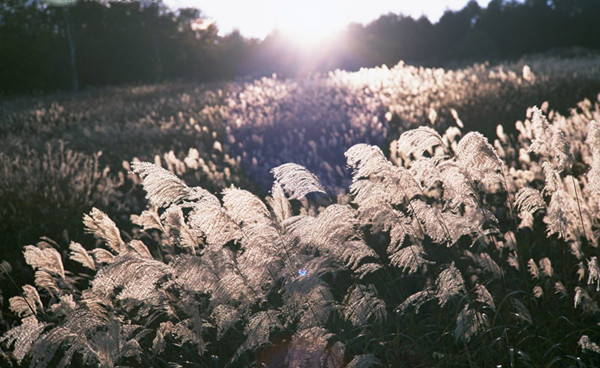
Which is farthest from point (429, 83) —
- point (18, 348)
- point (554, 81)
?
point (18, 348)

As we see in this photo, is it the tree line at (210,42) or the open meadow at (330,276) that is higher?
the tree line at (210,42)

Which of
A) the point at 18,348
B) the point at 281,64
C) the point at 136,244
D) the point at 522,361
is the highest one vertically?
the point at 281,64

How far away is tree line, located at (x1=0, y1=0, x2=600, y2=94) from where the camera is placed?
35.5m

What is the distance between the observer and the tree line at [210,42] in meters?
35.5

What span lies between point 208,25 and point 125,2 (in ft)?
29.6

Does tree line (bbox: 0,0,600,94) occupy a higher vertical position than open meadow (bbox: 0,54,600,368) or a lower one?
higher

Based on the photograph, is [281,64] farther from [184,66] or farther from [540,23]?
[540,23]

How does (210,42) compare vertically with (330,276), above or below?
above

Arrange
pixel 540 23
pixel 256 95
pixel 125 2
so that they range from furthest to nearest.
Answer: pixel 540 23
pixel 125 2
pixel 256 95

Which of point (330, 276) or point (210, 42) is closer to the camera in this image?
point (330, 276)

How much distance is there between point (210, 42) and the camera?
154 feet

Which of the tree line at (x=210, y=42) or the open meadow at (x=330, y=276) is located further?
the tree line at (x=210, y=42)

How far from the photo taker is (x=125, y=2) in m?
39.8

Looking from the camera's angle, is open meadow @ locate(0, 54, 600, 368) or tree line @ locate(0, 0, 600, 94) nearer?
open meadow @ locate(0, 54, 600, 368)
